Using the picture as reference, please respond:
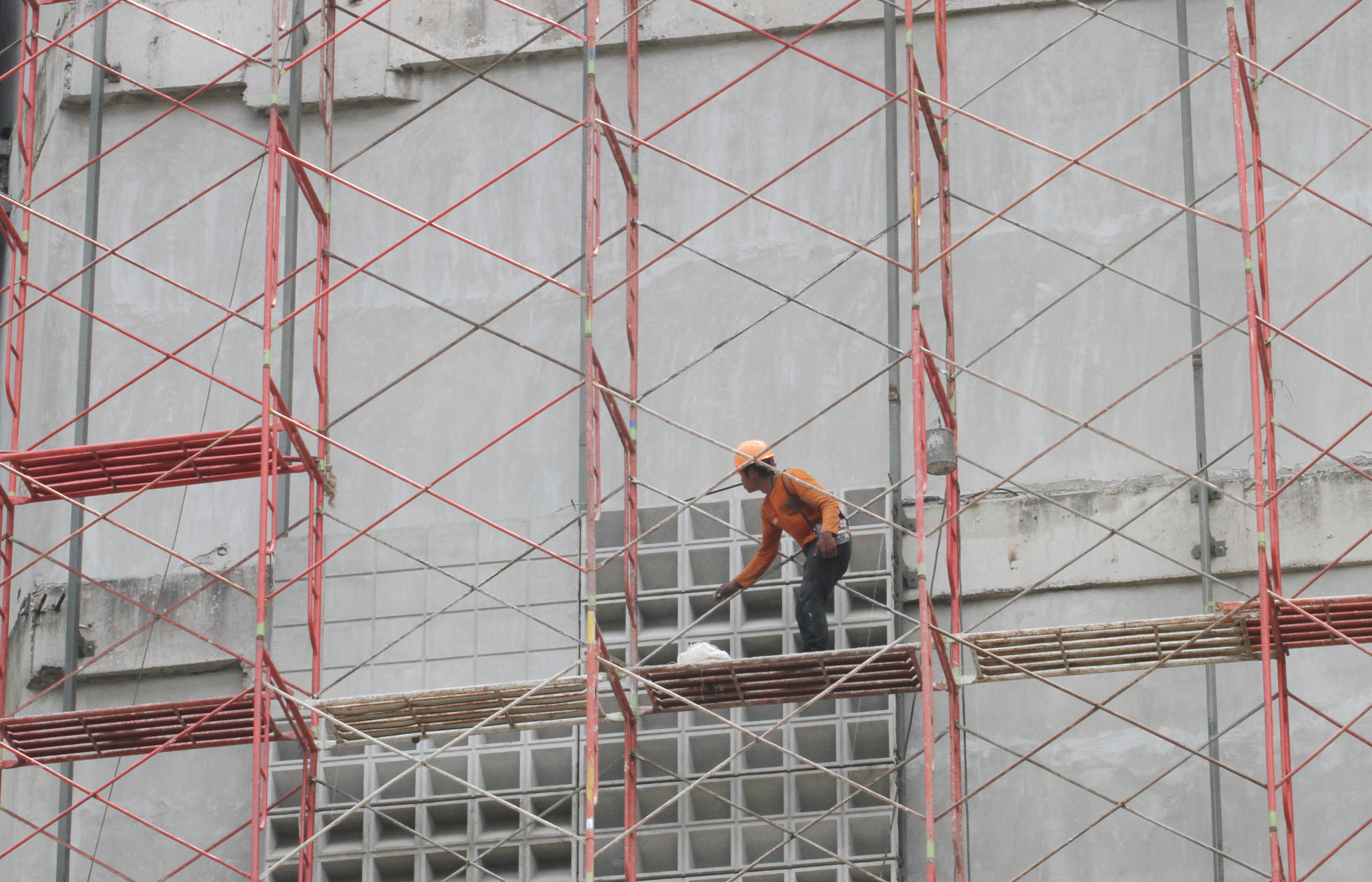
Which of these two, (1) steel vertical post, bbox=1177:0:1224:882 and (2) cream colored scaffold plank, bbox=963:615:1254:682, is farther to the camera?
(1) steel vertical post, bbox=1177:0:1224:882

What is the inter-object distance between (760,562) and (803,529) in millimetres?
408

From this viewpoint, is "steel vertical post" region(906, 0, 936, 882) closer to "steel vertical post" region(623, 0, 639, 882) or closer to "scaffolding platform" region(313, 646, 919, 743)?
"scaffolding platform" region(313, 646, 919, 743)

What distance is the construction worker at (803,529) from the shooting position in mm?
15688

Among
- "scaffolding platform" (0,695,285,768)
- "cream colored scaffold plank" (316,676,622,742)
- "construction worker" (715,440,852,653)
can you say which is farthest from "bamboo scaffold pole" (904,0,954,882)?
"scaffolding platform" (0,695,285,768)

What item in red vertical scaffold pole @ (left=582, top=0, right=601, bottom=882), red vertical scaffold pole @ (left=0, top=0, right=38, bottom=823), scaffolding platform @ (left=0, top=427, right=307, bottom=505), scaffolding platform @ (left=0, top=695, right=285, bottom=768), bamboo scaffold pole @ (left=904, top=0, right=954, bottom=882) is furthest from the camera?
red vertical scaffold pole @ (left=0, top=0, right=38, bottom=823)

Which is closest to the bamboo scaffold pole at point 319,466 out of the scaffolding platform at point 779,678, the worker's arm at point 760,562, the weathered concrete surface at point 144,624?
the weathered concrete surface at point 144,624

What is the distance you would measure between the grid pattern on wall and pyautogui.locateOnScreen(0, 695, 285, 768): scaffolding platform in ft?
2.15

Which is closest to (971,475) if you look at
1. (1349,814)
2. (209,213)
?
(1349,814)

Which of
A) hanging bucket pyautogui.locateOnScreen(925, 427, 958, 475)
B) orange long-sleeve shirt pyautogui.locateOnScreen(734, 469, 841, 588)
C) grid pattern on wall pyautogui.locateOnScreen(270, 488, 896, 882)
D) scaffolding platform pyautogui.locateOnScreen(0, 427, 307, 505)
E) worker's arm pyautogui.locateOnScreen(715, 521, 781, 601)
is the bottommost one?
grid pattern on wall pyautogui.locateOnScreen(270, 488, 896, 882)

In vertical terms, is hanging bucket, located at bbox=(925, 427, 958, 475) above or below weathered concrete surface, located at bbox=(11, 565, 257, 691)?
above

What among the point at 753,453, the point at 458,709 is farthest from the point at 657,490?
the point at 458,709

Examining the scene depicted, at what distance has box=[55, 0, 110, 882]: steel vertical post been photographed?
17.2 metres

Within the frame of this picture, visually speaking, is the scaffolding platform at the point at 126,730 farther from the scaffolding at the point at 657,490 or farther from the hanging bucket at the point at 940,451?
the hanging bucket at the point at 940,451

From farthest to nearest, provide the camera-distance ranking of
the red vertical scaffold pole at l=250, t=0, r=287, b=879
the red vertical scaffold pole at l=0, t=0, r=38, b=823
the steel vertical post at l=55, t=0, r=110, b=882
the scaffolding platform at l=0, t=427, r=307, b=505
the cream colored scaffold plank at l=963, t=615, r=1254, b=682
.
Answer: the steel vertical post at l=55, t=0, r=110, b=882
the red vertical scaffold pole at l=0, t=0, r=38, b=823
the scaffolding platform at l=0, t=427, r=307, b=505
the red vertical scaffold pole at l=250, t=0, r=287, b=879
the cream colored scaffold plank at l=963, t=615, r=1254, b=682
